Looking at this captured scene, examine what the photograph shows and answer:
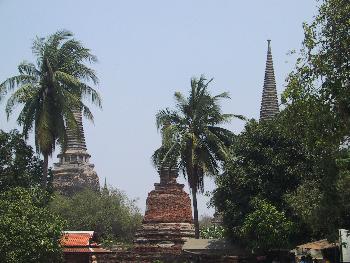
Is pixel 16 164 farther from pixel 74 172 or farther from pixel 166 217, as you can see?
pixel 74 172

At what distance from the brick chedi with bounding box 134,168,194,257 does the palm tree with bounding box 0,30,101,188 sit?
11.2 m

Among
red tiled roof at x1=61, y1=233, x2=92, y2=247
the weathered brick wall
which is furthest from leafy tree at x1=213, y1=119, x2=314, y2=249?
the weathered brick wall

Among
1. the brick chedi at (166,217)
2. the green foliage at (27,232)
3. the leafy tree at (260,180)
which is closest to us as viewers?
the green foliage at (27,232)

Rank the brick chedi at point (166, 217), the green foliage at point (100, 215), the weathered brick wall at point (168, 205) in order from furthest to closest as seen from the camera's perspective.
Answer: the green foliage at point (100, 215), the weathered brick wall at point (168, 205), the brick chedi at point (166, 217)

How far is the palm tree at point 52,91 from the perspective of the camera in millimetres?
27688

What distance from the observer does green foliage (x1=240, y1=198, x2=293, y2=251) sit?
25016mm

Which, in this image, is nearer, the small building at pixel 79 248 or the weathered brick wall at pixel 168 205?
the small building at pixel 79 248

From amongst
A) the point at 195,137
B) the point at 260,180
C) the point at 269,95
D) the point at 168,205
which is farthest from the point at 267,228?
the point at 269,95

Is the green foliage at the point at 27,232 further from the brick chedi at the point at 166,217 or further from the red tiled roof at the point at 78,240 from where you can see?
the brick chedi at the point at 166,217

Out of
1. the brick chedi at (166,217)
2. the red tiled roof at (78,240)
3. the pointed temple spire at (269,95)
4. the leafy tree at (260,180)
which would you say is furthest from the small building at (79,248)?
the pointed temple spire at (269,95)

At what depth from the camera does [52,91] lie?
28406mm

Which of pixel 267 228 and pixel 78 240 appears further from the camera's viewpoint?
pixel 78 240

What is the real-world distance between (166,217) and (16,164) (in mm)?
12578

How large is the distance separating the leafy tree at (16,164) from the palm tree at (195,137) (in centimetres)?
633
